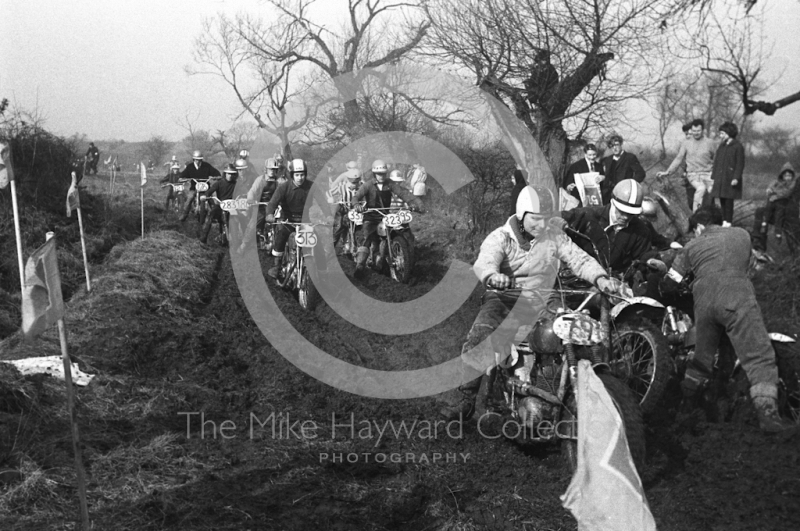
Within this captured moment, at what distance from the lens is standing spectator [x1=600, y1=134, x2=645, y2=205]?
10.9 meters

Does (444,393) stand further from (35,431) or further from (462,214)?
(462,214)

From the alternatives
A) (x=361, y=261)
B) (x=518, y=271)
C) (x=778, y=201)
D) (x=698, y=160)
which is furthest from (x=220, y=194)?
(x=518, y=271)

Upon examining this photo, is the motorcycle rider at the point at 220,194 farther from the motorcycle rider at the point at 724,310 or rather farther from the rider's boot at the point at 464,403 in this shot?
the motorcycle rider at the point at 724,310

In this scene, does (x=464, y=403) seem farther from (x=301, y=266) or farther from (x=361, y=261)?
(x=361, y=261)

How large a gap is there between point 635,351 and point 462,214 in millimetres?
11440

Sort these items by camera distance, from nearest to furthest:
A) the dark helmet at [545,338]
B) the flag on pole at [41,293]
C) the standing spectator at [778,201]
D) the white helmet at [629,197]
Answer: the flag on pole at [41,293], the dark helmet at [545,338], the white helmet at [629,197], the standing spectator at [778,201]

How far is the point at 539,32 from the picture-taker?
36.4 ft

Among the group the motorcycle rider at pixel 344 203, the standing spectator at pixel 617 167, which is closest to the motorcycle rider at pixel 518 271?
the standing spectator at pixel 617 167

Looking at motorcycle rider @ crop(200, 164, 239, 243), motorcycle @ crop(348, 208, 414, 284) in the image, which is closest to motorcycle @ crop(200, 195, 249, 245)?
motorcycle rider @ crop(200, 164, 239, 243)

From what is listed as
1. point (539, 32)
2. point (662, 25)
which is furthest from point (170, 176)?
point (662, 25)

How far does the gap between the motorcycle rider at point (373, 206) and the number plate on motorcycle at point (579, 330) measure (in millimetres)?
7320

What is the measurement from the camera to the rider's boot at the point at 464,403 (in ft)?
18.2

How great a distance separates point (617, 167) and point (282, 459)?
7613mm

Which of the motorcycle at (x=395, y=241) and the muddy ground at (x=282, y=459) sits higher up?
the motorcycle at (x=395, y=241)
